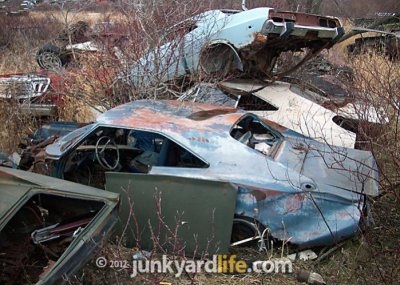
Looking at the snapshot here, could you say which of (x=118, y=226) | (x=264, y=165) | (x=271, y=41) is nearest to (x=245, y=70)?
(x=271, y=41)

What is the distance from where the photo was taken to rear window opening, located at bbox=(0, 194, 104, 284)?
3418 mm

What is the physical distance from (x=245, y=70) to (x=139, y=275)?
4.03 m

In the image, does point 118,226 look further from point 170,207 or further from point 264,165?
point 264,165

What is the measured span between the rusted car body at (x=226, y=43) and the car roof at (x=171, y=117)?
6.16 feet

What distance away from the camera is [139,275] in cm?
392

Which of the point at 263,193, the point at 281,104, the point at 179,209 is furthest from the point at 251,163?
the point at 281,104

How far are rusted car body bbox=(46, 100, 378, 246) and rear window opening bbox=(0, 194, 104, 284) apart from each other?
58cm

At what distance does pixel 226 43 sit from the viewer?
6723mm

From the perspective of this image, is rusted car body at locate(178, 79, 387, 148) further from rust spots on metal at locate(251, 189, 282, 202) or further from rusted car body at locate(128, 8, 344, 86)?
rust spots on metal at locate(251, 189, 282, 202)

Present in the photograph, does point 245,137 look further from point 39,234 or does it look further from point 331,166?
point 39,234

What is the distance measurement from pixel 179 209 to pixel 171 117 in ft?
A: 3.12

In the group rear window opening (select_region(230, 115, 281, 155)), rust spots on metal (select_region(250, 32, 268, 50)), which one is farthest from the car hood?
rust spots on metal (select_region(250, 32, 268, 50))

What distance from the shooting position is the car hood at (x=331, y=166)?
13.4ft

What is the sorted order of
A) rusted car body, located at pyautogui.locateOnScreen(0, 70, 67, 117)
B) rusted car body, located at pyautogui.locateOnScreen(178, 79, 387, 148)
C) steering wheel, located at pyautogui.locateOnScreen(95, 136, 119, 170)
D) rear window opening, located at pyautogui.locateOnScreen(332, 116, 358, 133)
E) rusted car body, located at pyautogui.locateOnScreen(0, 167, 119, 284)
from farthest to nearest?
rusted car body, located at pyautogui.locateOnScreen(0, 70, 67, 117) → rear window opening, located at pyautogui.locateOnScreen(332, 116, 358, 133) → rusted car body, located at pyautogui.locateOnScreen(178, 79, 387, 148) → steering wheel, located at pyautogui.locateOnScreen(95, 136, 119, 170) → rusted car body, located at pyautogui.locateOnScreen(0, 167, 119, 284)
